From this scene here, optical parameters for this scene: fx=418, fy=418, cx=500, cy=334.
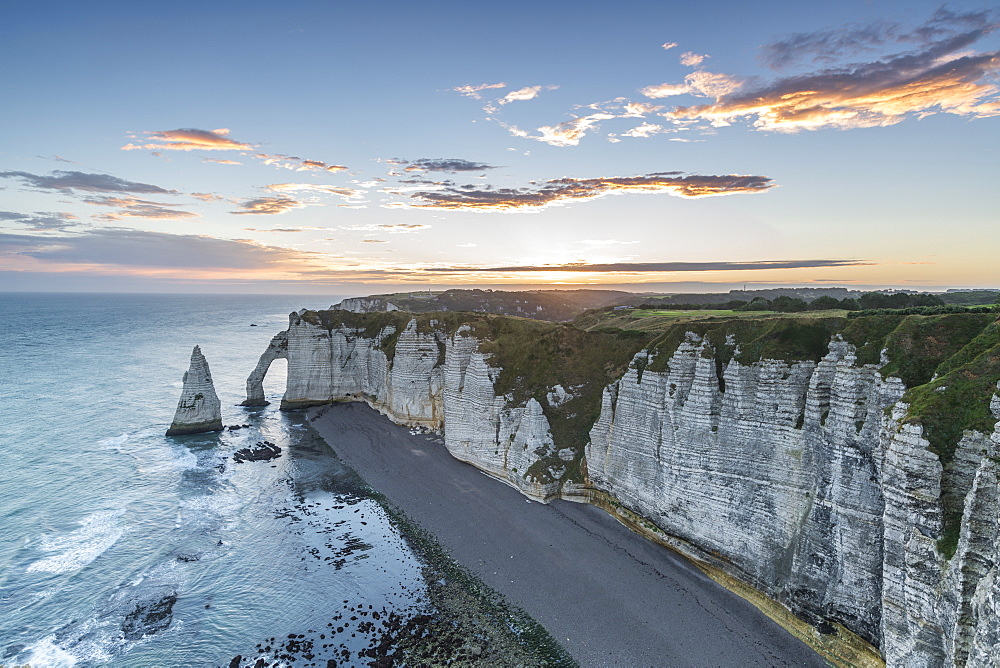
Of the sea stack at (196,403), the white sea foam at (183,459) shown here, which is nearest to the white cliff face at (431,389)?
the sea stack at (196,403)

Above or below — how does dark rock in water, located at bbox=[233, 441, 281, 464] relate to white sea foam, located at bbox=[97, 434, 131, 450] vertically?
below

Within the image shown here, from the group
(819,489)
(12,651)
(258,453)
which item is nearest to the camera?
(819,489)

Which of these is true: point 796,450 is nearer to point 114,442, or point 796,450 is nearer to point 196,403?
point 196,403

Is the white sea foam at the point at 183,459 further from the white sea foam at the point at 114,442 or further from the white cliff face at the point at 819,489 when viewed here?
the white cliff face at the point at 819,489

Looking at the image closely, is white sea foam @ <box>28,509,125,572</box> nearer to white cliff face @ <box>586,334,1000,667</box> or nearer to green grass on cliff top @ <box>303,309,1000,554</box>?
green grass on cliff top @ <box>303,309,1000,554</box>

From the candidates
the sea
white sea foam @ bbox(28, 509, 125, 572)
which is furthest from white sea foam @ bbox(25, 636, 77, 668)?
white sea foam @ bbox(28, 509, 125, 572)

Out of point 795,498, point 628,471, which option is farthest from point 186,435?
point 795,498

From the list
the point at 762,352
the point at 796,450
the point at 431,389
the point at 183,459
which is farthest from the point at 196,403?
the point at 796,450

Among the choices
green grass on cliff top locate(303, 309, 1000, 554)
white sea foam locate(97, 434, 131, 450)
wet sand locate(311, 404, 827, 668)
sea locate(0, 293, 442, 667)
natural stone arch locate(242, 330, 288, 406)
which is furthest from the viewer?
natural stone arch locate(242, 330, 288, 406)
